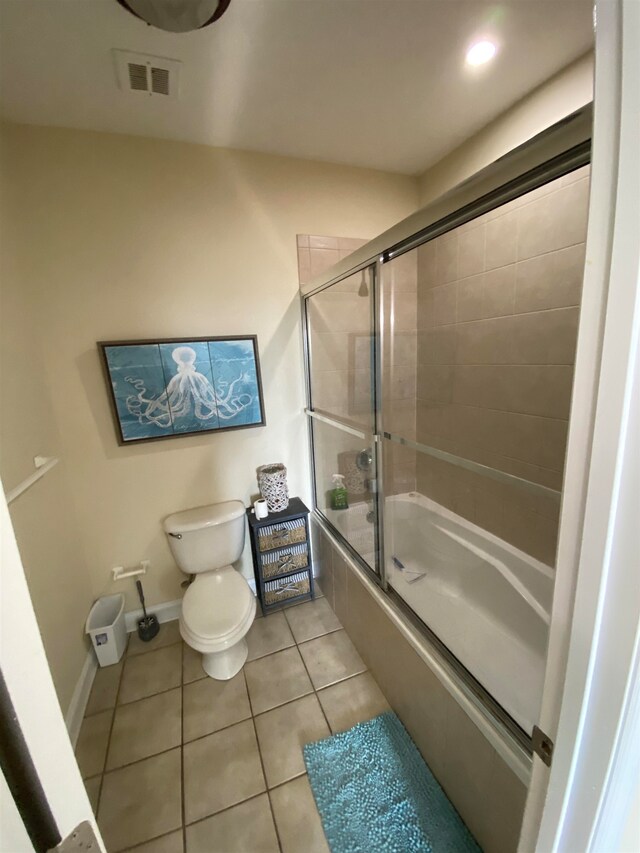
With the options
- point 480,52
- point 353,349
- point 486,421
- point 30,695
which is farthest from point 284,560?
point 480,52

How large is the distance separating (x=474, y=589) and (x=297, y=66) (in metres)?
2.45

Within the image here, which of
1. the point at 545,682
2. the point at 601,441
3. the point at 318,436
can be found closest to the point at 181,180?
the point at 318,436

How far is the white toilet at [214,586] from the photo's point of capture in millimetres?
1587

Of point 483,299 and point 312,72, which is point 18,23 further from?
point 483,299

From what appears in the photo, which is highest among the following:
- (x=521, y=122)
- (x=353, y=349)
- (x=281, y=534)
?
(x=521, y=122)

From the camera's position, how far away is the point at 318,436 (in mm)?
2197

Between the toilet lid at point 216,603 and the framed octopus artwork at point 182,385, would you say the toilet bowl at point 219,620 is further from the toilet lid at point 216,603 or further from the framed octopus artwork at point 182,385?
the framed octopus artwork at point 182,385

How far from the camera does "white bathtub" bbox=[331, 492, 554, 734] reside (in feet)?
4.17

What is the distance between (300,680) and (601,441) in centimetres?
177

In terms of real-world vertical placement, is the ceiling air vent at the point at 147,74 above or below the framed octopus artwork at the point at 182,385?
above

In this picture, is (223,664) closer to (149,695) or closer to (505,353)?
(149,695)

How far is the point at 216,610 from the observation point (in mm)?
1697

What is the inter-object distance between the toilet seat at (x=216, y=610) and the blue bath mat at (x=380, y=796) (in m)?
0.53

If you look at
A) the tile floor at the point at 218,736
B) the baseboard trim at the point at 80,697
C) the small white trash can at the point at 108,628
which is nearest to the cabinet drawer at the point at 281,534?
the tile floor at the point at 218,736
